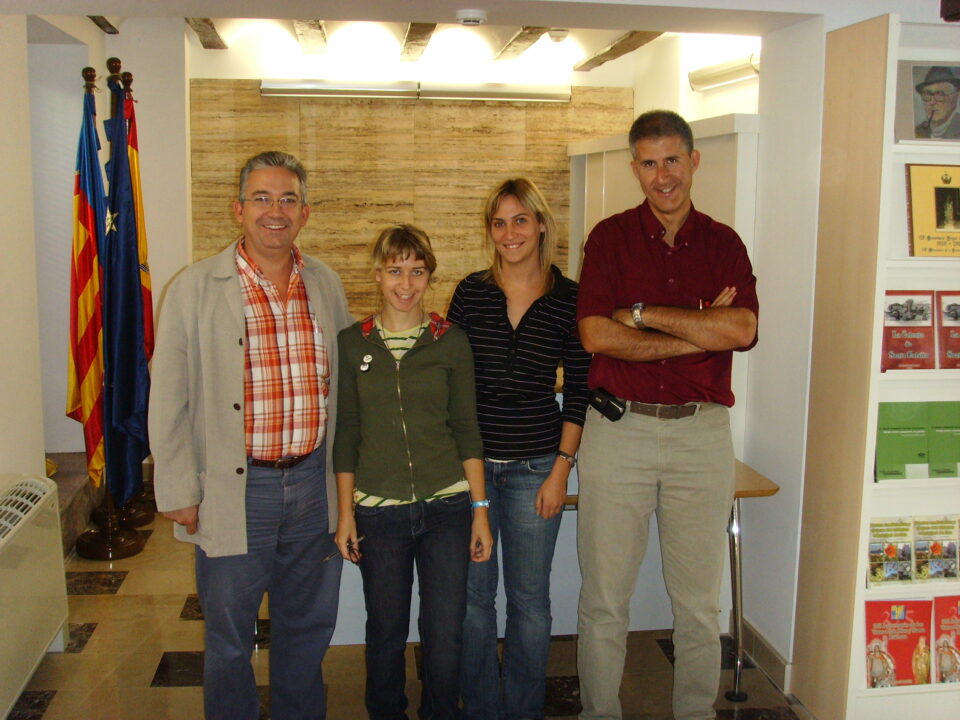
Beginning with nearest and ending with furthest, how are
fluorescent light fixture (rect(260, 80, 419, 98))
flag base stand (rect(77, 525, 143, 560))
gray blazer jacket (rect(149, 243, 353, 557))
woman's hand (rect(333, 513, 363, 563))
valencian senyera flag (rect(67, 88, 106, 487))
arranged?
1. gray blazer jacket (rect(149, 243, 353, 557))
2. woman's hand (rect(333, 513, 363, 563))
3. valencian senyera flag (rect(67, 88, 106, 487))
4. flag base stand (rect(77, 525, 143, 560))
5. fluorescent light fixture (rect(260, 80, 419, 98))

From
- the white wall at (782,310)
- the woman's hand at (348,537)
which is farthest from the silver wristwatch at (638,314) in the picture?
the woman's hand at (348,537)

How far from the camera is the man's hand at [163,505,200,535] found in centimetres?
212

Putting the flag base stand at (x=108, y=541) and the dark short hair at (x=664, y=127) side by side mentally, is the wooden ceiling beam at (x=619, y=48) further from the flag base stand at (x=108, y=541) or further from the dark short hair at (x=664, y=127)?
the flag base stand at (x=108, y=541)

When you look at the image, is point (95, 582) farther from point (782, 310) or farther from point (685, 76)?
point (685, 76)

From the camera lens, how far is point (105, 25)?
4.71 metres

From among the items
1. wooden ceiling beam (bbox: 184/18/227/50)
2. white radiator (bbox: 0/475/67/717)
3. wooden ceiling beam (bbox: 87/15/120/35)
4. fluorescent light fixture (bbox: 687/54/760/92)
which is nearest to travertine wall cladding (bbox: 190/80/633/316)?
wooden ceiling beam (bbox: 184/18/227/50)

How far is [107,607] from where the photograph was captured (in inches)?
139

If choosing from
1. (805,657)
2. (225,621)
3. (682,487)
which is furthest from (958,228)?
(225,621)

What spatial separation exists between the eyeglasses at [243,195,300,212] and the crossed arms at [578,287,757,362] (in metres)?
0.81

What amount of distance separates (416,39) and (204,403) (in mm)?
3541

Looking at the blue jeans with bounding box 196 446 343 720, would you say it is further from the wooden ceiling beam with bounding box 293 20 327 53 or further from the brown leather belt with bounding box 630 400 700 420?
the wooden ceiling beam with bounding box 293 20 327 53

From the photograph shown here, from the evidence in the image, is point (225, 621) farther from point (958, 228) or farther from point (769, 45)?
point (769, 45)

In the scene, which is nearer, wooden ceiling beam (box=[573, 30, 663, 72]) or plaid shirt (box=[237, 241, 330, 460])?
plaid shirt (box=[237, 241, 330, 460])

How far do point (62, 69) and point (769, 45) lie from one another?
145 inches
